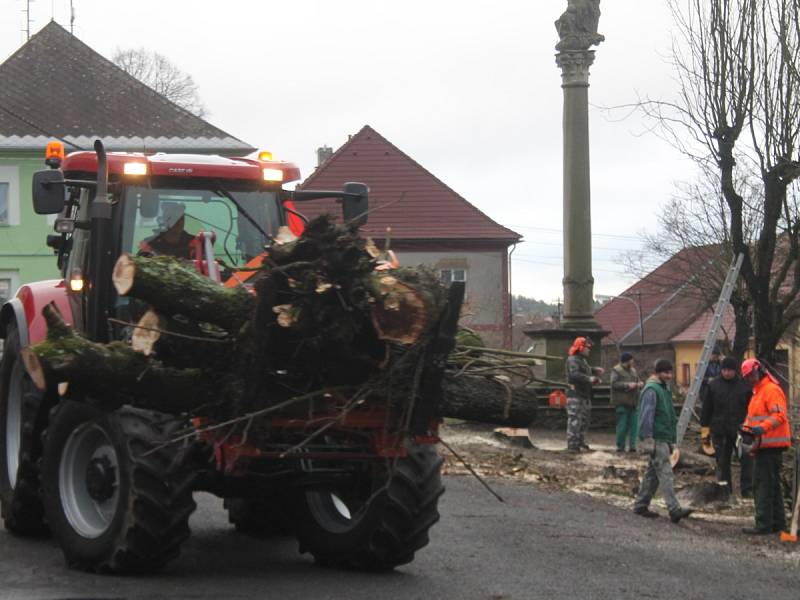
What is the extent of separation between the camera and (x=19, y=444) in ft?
35.5

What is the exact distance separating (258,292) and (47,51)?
3962 cm

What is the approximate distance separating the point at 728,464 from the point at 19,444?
27.5 ft

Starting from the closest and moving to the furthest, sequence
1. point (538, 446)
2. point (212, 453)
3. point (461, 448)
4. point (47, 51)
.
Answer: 1. point (212, 453)
2. point (461, 448)
3. point (538, 446)
4. point (47, 51)

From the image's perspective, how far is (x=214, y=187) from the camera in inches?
393

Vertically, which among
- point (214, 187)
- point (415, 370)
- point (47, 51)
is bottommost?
point (415, 370)

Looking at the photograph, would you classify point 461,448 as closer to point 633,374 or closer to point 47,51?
point 633,374

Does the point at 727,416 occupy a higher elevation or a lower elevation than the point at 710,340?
lower

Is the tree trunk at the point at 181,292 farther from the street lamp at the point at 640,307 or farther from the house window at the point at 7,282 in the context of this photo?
the street lamp at the point at 640,307

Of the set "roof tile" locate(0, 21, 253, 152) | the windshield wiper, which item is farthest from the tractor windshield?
"roof tile" locate(0, 21, 253, 152)

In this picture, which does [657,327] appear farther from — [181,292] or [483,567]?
[181,292]

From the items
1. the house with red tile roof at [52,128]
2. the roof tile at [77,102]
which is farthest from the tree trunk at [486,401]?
the roof tile at [77,102]

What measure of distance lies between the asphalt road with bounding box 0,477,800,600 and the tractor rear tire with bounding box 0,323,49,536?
0.24m

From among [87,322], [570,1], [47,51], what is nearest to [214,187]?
[87,322]

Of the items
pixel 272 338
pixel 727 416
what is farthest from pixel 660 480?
pixel 272 338
